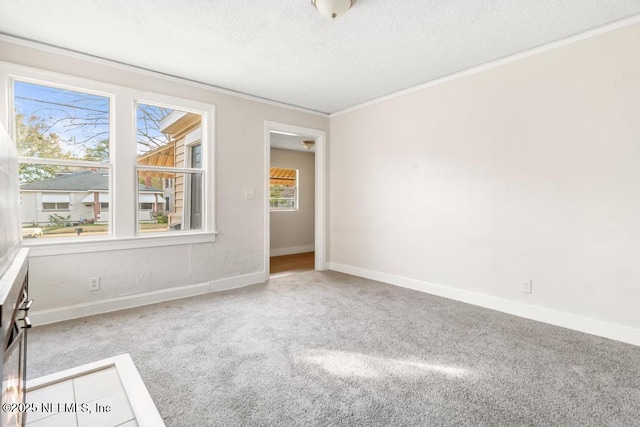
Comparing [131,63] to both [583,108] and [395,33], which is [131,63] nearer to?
[395,33]

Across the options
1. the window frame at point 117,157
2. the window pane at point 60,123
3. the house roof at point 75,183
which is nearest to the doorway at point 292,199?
the window frame at point 117,157

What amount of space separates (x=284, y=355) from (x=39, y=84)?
10.5 feet

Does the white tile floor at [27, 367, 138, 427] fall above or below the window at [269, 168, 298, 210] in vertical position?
below

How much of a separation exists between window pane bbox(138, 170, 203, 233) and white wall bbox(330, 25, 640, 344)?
91.0 inches

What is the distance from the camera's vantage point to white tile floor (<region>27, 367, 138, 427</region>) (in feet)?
5.07

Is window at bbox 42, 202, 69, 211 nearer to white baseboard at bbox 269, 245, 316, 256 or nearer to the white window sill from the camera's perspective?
the white window sill

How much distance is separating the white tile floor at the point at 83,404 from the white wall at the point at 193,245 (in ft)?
4.79

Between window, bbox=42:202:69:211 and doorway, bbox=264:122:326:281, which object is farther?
doorway, bbox=264:122:326:281

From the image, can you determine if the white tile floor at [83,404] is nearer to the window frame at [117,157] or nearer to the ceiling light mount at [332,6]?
the window frame at [117,157]

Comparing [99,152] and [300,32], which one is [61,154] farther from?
[300,32]

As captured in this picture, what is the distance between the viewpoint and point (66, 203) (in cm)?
301

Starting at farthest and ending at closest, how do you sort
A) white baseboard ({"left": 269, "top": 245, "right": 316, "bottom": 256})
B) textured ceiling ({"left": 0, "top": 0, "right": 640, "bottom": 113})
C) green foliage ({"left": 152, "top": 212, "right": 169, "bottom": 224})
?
white baseboard ({"left": 269, "top": 245, "right": 316, "bottom": 256}) < green foliage ({"left": 152, "top": 212, "right": 169, "bottom": 224}) < textured ceiling ({"left": 0, "top": 0, "right": 640, "bottom": 113})

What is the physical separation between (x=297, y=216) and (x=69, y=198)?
4.56 metres

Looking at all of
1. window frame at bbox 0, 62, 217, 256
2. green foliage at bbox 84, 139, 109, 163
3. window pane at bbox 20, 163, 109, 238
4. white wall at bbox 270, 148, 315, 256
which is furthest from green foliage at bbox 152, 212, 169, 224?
white wall at bbox 270, 148, 315, 256
